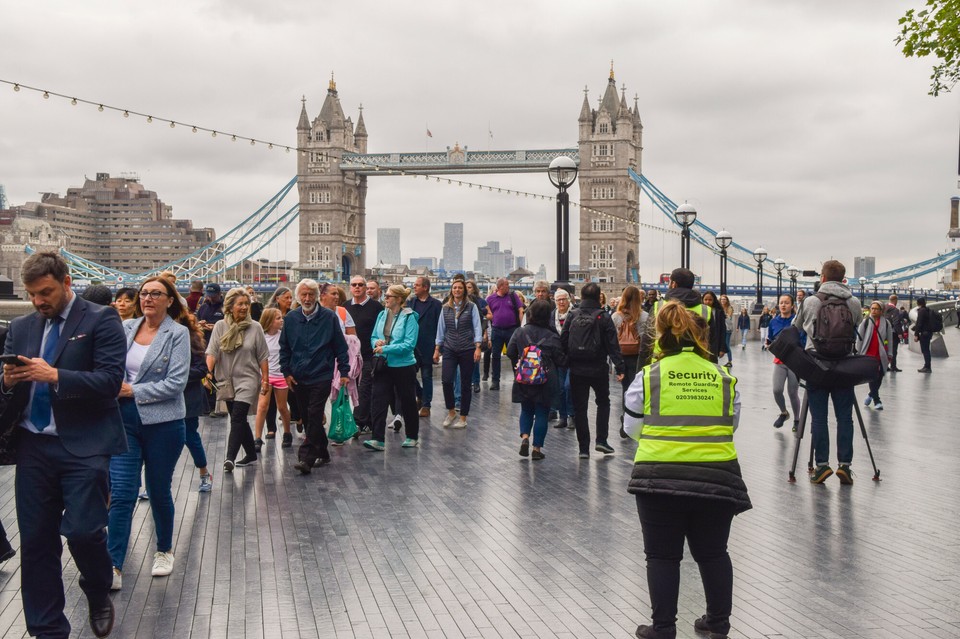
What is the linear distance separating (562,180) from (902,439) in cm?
642

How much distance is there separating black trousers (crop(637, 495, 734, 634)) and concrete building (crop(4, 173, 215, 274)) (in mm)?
166016

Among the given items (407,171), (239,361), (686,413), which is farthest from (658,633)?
(407,171)

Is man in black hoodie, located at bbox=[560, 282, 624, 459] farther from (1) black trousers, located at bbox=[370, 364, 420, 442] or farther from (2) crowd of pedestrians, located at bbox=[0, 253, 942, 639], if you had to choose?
(1) black trousers, located at bbox=[370, 364, 420, 442]

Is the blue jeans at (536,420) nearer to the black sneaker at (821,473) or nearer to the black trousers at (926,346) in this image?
the black sneaker at (821,473)

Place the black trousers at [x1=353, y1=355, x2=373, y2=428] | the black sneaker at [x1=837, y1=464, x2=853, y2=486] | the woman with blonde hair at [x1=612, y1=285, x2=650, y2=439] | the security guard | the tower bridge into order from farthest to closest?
the tower bridge < the black trousers at [x1=353, y1=355, x2=373, y2=428] < the woman with blonde hair at [x1=612, y1=285, x2=650, y2=439] < the black sneaker at [x1=837, y1=464, x2=853, y2=486] < the security guard

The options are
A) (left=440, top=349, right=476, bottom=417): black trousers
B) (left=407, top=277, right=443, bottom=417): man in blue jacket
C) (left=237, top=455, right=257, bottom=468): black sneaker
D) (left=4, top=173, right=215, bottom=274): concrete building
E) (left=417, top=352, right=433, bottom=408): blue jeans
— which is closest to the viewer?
(left=237, top=455, right=257, bottom=468): black sneaker

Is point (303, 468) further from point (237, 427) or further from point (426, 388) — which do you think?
point (426, 388)

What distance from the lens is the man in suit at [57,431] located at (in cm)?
446

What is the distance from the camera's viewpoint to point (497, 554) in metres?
6.21

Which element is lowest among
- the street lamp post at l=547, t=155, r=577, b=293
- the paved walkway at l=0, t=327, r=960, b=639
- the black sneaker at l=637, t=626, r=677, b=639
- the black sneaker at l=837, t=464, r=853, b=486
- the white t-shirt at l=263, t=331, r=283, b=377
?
the paved walkway at l=0, t=327, r=960, b=639

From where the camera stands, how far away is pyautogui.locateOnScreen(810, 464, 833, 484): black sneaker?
823 cm

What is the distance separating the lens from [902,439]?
10945 millimetres

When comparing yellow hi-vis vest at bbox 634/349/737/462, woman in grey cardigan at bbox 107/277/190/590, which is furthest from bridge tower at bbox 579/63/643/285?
yellow hi-vis vest at bbox 634/349/737/462

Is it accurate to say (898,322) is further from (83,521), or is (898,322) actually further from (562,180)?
(83,521)
